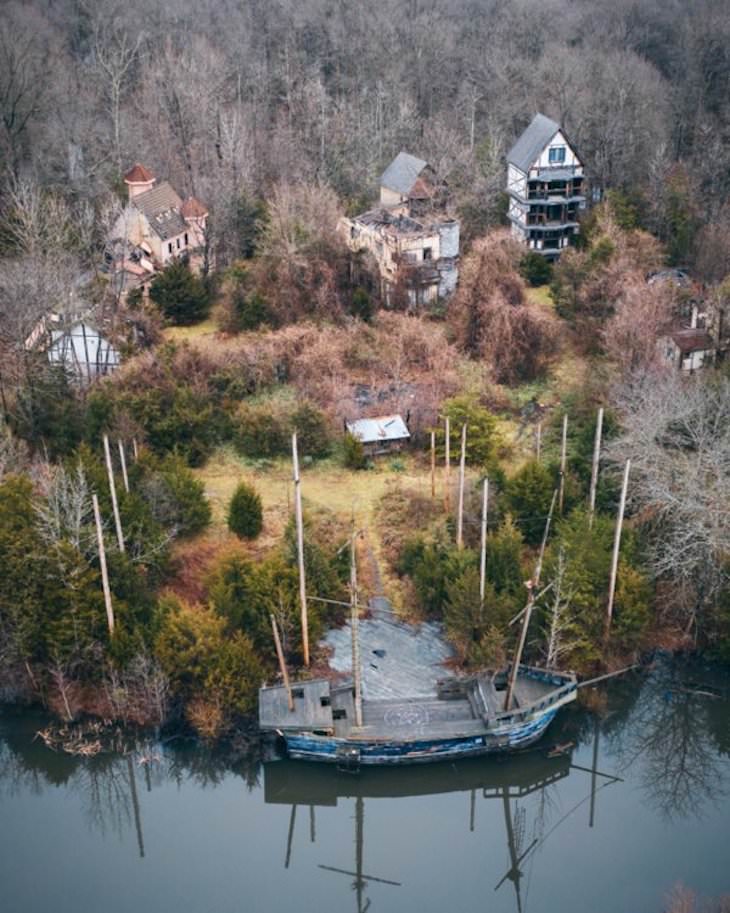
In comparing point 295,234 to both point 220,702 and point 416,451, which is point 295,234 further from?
point 220,702

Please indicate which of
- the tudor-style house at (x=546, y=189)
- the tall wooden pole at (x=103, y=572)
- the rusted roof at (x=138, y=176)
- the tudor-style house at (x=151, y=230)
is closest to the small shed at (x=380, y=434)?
the tall wooden pole at (x=103, y=572)

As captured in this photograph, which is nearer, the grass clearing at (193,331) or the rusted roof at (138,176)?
the grass clearing at (193,331)

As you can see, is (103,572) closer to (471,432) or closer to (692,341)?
(471,432)

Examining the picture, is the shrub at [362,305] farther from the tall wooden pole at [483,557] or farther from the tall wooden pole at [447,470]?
the tall wooden pole at [483,557]

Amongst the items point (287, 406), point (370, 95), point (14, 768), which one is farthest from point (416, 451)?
point (370, 95)

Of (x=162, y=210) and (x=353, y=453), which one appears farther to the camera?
(x=162, y=210)

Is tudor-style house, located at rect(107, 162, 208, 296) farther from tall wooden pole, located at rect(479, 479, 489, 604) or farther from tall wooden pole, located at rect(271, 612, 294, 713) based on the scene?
tall wooden pole, located at rect(271, 612, 294, 713)

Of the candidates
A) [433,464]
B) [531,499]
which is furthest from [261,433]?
[531,499]
